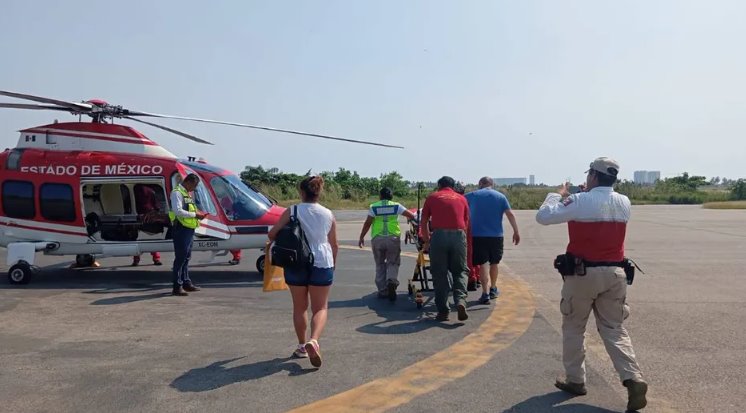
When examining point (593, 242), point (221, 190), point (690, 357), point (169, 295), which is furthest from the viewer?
point (221, 190)

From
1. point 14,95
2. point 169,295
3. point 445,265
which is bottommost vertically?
point 169,295

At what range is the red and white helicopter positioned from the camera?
10969mm

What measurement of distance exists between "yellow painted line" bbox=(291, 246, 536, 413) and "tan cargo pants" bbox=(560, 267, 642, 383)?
102 cm

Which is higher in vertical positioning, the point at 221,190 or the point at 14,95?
the point at 14,95

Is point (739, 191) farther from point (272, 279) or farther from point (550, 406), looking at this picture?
point (550, 406)

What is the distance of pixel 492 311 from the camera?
8.09 m

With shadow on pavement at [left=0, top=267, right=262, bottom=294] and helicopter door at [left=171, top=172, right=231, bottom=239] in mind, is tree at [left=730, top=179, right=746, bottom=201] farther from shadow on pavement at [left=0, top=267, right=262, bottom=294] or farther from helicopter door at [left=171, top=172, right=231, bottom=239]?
helicopter door at [left=171, top=172, right=231, bottom=239]

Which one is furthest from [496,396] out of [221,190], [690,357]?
[221,190]

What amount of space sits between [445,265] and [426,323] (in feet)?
2.44

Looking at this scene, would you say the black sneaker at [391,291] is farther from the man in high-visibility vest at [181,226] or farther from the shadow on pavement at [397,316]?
the man in high-visibility vest at [181,226]

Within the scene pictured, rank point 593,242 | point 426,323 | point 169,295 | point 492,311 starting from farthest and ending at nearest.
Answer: point 169,295 → point 492,311 → point 426,323 → point 593,242

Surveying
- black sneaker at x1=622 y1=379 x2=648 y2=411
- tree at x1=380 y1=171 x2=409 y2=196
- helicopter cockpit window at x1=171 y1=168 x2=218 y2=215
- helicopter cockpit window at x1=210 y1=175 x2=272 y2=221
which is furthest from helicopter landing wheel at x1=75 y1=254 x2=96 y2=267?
tree at x1=380 y1=171 x2=409 y2=196

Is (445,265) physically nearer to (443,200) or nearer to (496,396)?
(443,200)

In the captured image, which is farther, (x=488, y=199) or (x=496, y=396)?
(x=488, y=199)
